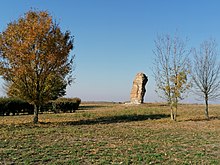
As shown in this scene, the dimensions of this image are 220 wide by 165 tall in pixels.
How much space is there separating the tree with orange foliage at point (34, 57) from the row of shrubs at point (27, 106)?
11.4m

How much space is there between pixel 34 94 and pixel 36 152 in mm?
9403

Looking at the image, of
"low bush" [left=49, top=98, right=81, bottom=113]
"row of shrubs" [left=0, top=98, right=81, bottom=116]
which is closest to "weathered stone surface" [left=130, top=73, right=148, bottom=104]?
"row of shrubs" [left=0, top=98, right=81, bottom=116]

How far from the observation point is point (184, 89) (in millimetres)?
19797

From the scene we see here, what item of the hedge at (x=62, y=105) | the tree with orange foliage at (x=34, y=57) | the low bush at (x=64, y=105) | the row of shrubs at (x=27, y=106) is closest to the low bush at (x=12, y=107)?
the row of shrubs at (x=27, y=106)

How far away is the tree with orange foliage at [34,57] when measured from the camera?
51.5ft

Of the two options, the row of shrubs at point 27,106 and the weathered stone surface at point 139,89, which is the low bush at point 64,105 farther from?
the weathered stone surface at point 139,89

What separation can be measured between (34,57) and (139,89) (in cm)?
2783

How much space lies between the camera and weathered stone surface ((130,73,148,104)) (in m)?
41.7

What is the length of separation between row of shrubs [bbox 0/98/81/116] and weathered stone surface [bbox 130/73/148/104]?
11.6 meters

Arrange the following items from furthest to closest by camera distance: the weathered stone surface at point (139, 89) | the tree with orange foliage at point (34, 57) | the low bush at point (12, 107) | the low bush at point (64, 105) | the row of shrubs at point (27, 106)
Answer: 1. the weathered stone surface at point (139, 89)
2. the low bush at point (64, 105)
3. the row of shrubs at point (27, 106)
4. the low bush at point (12, 107)
5. the tree with orange foliage at point (34, 57)

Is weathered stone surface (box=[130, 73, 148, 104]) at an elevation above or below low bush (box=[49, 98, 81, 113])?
above

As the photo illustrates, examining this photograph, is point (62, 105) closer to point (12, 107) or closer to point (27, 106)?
point (27, 106)

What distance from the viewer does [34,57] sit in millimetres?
15664

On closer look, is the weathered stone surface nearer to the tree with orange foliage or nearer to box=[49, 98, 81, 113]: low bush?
box=[49, 98, 81, 113]: low bush
